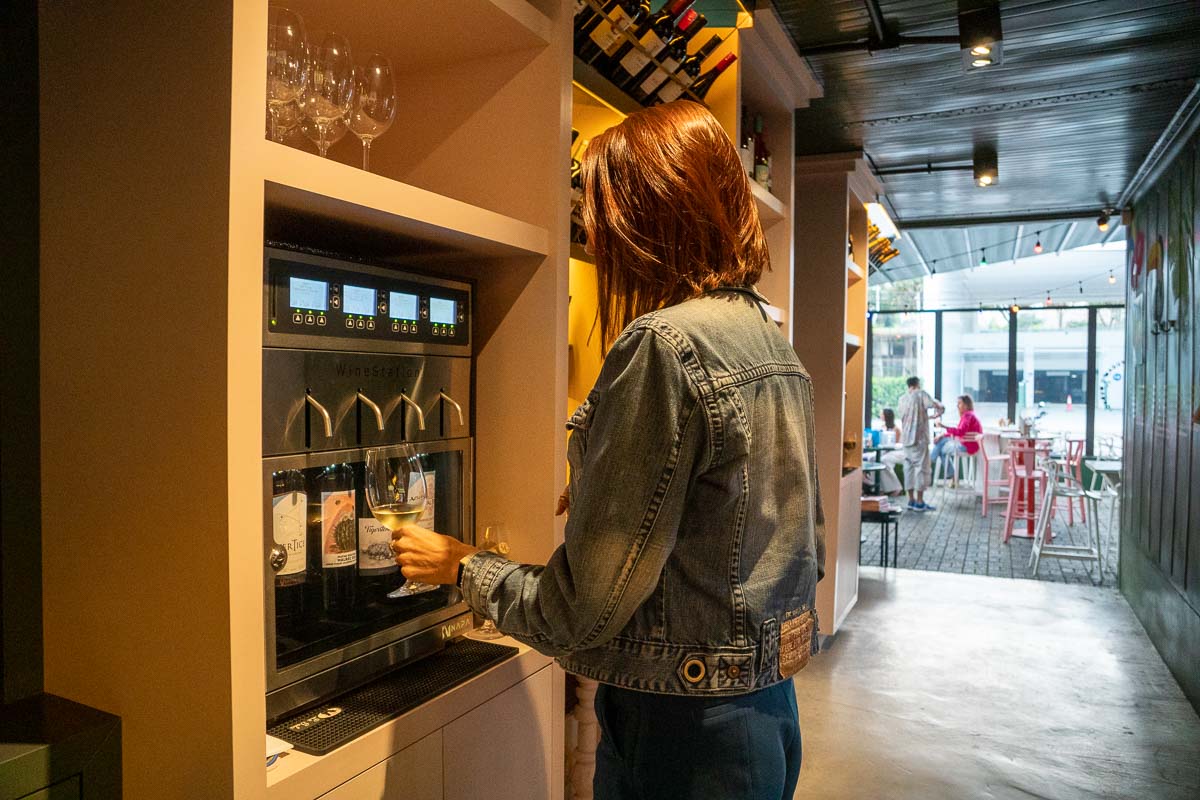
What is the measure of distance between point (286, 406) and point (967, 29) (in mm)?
2961

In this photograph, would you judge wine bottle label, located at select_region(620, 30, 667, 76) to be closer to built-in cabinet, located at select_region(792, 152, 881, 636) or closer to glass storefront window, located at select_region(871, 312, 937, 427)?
built-in cabinet, located at select_region(792, 152, 881, 636)

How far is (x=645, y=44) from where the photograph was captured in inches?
87.4

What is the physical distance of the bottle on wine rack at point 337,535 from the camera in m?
1.27

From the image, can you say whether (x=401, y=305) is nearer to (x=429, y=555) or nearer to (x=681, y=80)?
(x=429, y=555)

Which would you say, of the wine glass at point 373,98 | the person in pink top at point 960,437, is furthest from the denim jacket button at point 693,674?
the person in pink top at point 960,437

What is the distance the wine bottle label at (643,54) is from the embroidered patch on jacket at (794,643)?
62.1 inches

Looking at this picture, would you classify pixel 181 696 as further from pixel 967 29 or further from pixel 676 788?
pixel 967 29

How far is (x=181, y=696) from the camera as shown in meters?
1.03

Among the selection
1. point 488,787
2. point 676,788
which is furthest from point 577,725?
point 676,788

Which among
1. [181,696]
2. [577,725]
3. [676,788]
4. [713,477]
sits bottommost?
[577,725]

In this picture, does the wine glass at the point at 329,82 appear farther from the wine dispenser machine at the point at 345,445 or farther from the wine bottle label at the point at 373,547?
the wine bottle label at the point at 373,547

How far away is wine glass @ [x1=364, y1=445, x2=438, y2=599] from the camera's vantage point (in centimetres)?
122

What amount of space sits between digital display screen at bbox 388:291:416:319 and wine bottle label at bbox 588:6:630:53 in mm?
1074

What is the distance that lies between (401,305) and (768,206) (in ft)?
6.29
